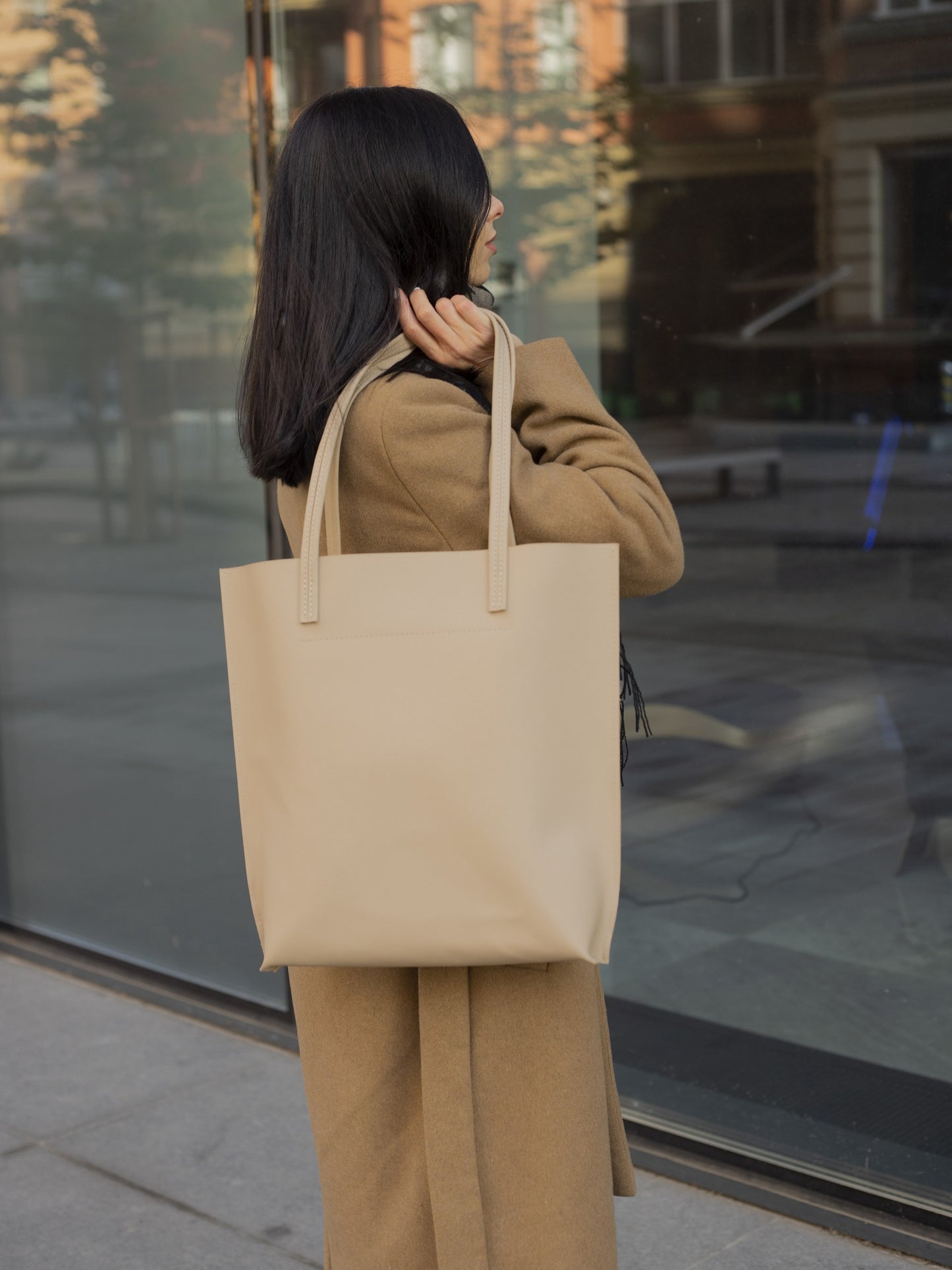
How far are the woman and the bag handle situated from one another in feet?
0.07

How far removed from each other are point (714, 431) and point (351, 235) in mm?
1746

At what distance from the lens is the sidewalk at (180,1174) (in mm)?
2820

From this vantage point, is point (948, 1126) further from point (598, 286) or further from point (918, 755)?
point (598, 286)

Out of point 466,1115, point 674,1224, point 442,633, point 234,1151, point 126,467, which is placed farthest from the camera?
point 126,467

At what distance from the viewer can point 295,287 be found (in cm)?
173

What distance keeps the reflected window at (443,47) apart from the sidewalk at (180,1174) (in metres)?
2.40

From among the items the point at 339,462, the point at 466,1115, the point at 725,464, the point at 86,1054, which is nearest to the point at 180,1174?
the point at 86,1054

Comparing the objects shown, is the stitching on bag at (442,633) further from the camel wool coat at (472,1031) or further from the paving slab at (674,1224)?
the paving slab at (674,1224)

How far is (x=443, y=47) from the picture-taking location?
348 centimetres

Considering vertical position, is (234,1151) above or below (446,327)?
below

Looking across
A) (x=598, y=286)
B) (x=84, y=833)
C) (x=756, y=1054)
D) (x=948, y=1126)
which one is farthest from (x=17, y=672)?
(x=948, y=1126)

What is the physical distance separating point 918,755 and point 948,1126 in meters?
0.74

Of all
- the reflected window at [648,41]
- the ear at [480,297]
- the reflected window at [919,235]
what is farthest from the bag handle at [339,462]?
the reflected window at [648,41]

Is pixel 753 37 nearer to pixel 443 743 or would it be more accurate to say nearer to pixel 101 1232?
pixel 443 743
